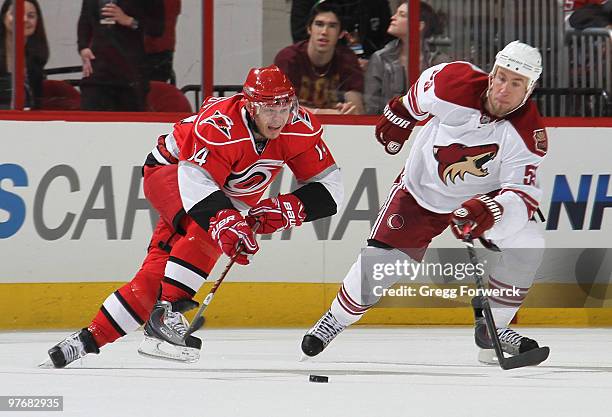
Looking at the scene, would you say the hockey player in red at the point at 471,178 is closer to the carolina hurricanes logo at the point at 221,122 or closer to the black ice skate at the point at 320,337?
the black ice skate at the point at 320,337

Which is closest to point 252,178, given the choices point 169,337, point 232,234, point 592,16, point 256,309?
point 232,234

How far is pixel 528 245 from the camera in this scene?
4.78m

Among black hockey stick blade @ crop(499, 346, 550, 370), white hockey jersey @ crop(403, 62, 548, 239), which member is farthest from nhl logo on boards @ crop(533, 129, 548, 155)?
black hockey stick blade @ crop(499, 346, 550, 370)

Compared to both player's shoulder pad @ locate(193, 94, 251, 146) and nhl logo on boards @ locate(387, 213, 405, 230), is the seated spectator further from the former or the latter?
player's shoulder pad @ locate(193, 94, 251, 146)

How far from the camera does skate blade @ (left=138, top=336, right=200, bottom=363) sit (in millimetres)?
4406

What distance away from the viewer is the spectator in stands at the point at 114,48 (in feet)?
19.4

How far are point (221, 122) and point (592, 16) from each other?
2.42 meters

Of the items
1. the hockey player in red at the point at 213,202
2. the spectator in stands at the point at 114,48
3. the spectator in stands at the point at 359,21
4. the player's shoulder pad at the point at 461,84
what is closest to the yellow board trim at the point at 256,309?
the spectator in stands at the point at 114,48

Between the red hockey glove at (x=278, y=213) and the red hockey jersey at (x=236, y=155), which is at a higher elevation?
the red hockey jersey at (x=236, y=155)

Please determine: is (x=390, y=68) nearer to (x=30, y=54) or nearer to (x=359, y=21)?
(x=359, y=21)

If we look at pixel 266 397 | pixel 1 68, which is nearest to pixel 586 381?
pixel 266 397

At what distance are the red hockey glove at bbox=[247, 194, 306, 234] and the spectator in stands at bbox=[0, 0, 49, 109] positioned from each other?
1822 mm

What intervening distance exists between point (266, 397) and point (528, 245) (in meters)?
1.30

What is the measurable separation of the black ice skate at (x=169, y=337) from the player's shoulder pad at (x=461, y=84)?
3.81ft
